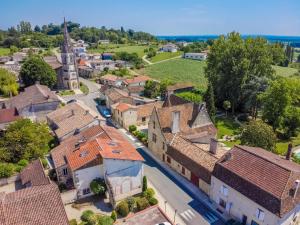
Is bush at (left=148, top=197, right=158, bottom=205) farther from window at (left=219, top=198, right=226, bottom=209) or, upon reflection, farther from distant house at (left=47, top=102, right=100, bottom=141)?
distant house at (left=47, top=102, right=100, bottom=141)

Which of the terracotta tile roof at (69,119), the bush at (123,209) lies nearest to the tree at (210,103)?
the terracotta tile roof at (69,119)

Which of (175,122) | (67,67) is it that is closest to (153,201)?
(175,122)

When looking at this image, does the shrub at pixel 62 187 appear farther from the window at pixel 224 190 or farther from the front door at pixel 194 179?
the window at pixel 224 190

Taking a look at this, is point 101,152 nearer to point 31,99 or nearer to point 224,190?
point 224,190

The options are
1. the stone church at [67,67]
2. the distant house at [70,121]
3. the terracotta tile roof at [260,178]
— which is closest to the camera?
the terracotta tile roof at [260,178]

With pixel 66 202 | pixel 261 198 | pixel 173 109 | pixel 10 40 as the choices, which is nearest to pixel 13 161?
pixel 66 202

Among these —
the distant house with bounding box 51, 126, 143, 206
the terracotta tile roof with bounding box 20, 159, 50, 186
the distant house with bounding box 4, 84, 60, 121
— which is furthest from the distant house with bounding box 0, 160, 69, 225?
the distant house with bounding box 4, 84, 60, 121
